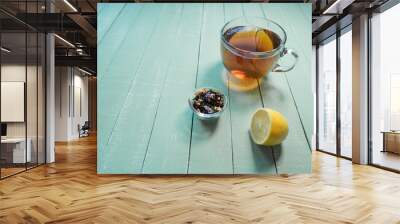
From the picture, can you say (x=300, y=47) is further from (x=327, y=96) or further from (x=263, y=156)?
(x=327, y=96)

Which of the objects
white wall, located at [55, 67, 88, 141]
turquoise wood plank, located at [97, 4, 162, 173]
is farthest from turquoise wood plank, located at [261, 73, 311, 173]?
white wall, located at [55, 67, 88, 141]

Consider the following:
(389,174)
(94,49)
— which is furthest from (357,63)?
(94,49)

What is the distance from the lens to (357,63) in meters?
6.73

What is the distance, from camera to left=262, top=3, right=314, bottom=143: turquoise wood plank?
16.5 feet

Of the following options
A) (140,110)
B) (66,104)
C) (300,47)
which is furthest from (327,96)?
(66,104)

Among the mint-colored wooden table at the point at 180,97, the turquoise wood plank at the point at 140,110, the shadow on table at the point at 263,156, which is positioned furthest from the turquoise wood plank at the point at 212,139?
the turquoise wood plank at the point at 140,110

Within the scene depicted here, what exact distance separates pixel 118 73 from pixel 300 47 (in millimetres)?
2631

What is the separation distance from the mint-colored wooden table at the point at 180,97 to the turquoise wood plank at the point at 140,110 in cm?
1

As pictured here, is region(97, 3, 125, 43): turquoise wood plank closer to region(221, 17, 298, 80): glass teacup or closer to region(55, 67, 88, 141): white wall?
region(221, 17, 298, 80): glass teacup

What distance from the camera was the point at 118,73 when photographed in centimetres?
506

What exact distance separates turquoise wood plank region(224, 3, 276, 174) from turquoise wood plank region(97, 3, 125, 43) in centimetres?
195

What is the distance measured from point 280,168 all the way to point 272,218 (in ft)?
5.96

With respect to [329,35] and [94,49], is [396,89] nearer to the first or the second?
[329,35]

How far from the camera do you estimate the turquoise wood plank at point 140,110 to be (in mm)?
5016
